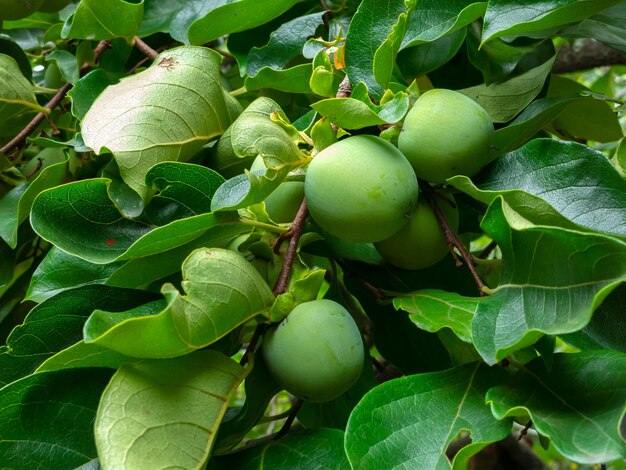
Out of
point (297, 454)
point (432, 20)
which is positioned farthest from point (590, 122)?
point (297, 454)

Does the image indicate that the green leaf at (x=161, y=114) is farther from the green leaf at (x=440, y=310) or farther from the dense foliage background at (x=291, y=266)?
the green leaf at (x=440, y=310)

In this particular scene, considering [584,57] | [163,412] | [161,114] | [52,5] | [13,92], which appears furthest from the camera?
[584,57]

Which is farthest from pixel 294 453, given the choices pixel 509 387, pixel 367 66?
pixel 367 66

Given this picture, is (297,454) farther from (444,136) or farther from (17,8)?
(17,8)

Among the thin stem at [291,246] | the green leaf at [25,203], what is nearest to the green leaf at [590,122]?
the thin stem at [291,246]

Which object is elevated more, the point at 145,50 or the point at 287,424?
the point at 145,50

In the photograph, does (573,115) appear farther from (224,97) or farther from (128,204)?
(128,204)
